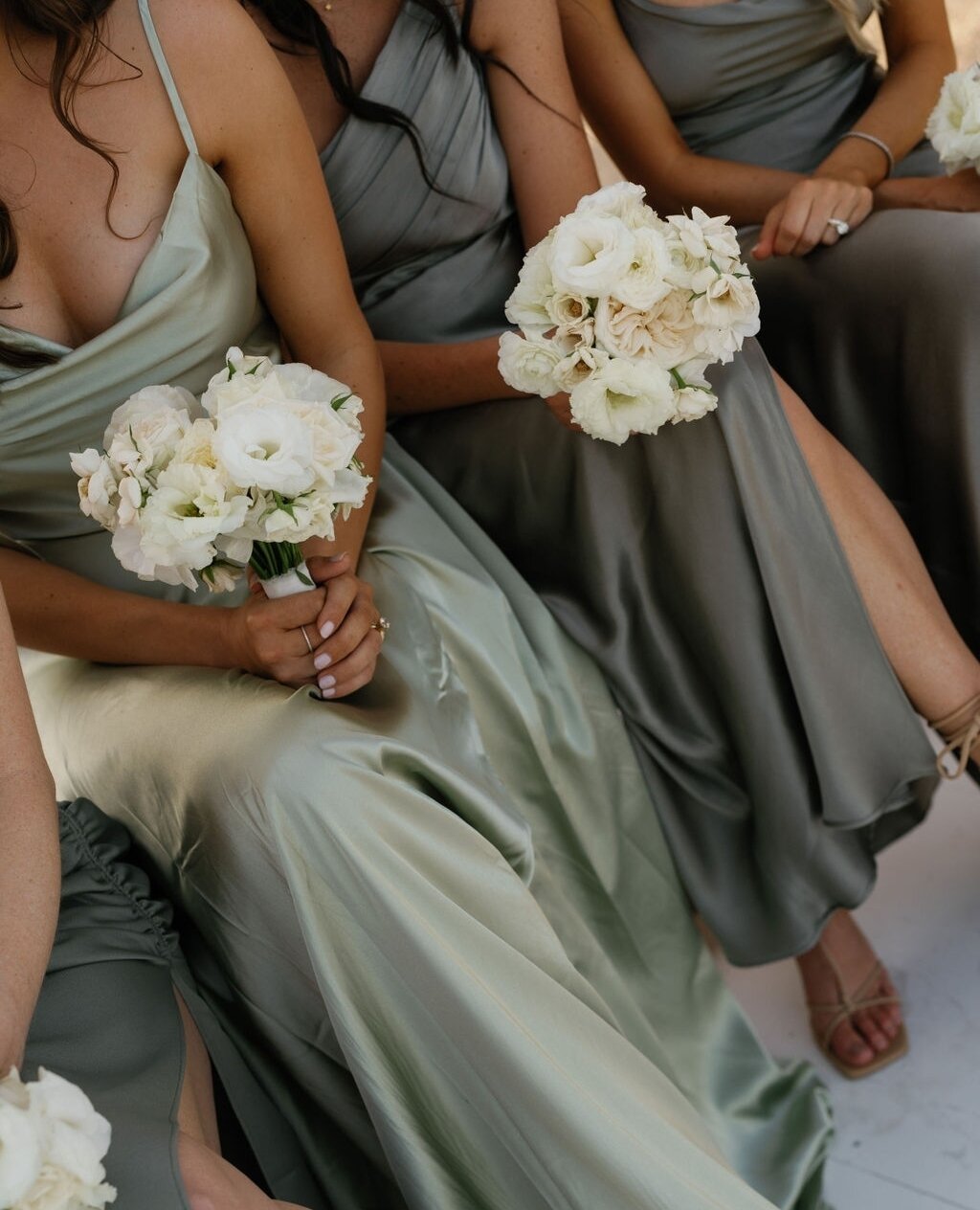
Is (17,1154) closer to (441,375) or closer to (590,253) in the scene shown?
(590,253)

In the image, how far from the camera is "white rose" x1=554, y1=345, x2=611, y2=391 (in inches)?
65.6

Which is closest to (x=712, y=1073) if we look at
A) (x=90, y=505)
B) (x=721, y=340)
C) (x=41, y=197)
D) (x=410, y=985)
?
(x=410, y=985)

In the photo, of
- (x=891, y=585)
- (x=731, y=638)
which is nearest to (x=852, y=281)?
(x=891, y=585)

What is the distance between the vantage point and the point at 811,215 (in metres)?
2.15

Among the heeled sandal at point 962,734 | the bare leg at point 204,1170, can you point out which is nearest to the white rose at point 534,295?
the heeled sandal at point 962,734

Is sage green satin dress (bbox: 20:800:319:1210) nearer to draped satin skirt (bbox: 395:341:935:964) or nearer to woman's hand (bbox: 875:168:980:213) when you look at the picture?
draped satin skirt (bbox: 395:341:935:964)

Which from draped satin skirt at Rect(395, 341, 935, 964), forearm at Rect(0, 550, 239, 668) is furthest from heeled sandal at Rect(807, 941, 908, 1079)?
forearm at Rect(0, 550, 239, 668)

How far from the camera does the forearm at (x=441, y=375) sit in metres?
2.22

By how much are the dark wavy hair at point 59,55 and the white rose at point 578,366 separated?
696 mm

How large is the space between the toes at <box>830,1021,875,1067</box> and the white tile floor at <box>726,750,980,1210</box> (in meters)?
0.03

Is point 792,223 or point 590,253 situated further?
point 792,223

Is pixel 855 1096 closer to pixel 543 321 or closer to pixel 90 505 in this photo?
pixel 543 321

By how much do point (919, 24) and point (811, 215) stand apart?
0.71 metres

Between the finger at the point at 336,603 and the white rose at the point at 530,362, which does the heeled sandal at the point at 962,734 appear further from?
the finger at the point at 336,603
